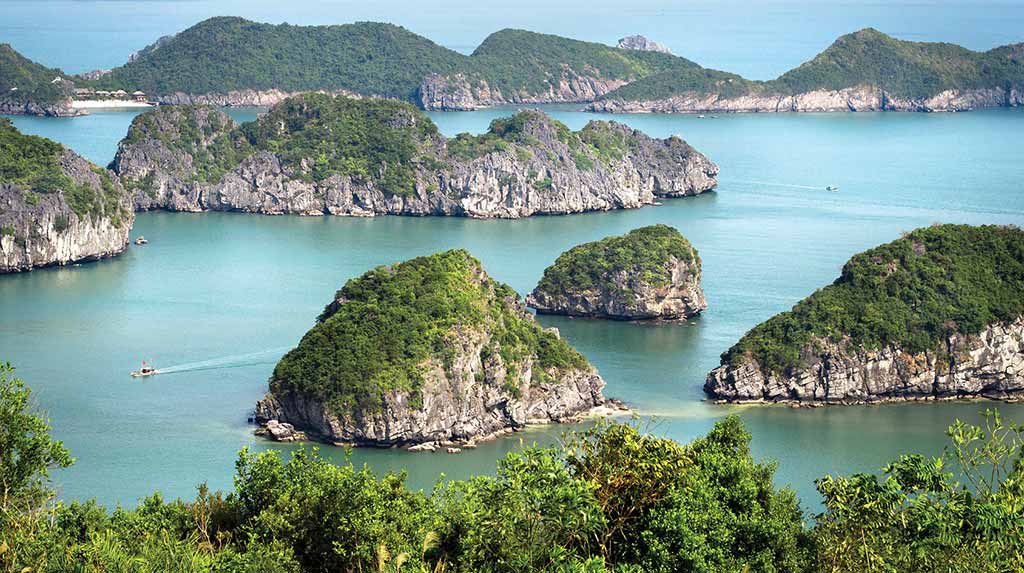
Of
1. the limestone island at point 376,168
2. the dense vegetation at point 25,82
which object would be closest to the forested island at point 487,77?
the dense vegetation at point 25,82

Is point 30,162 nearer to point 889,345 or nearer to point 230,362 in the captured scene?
point 230,362

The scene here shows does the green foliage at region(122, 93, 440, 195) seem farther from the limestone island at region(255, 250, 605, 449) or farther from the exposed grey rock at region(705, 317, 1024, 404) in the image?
the exposed grey rock at region(705, 317, 1024, 404)

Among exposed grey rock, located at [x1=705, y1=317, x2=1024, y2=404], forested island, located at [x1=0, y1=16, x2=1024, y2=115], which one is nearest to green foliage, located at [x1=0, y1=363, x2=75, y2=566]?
exposed grey rock, located at [x1=705, y1=317, x2=1024, y2=404]

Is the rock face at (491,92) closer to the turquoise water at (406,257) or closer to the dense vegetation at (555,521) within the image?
the turquoise water at (406,257)

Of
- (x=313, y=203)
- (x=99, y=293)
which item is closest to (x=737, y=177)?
(x=313, y=203)

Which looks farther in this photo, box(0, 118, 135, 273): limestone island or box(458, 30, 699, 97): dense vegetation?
box(458, 30, 699, 97): dense vegetation

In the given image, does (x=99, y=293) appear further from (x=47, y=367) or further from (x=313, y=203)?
(x=313, y=203)

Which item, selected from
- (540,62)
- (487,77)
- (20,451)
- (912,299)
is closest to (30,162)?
(912,299)
